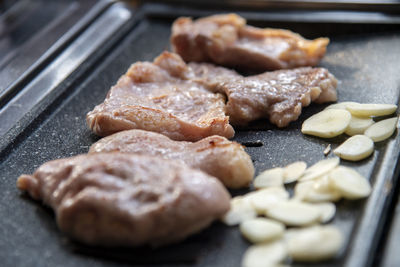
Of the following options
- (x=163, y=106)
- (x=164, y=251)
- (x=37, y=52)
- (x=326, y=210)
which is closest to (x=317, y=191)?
(x=326, y=210)

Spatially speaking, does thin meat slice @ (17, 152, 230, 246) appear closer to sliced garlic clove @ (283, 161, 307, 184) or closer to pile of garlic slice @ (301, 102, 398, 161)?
sliced garlic clove @ (283, 161, 307, 184)

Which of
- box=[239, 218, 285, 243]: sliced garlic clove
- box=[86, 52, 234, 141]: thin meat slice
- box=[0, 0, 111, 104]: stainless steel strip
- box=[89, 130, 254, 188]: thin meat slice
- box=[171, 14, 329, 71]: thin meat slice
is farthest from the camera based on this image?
box=[171, 14, 329, 71]: thin meat slice

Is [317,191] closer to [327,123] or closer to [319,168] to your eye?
[319,168]

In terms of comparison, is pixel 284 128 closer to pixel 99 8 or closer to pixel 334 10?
→ pixel 334 10

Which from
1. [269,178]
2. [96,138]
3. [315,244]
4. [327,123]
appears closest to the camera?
[315,244]

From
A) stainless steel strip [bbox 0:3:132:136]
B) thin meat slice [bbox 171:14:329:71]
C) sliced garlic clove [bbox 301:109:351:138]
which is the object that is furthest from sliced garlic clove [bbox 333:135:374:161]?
stainless steel strip [bbox 0:3:132:136]

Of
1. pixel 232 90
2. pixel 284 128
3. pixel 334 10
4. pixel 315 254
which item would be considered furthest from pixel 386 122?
pixel 334 10
